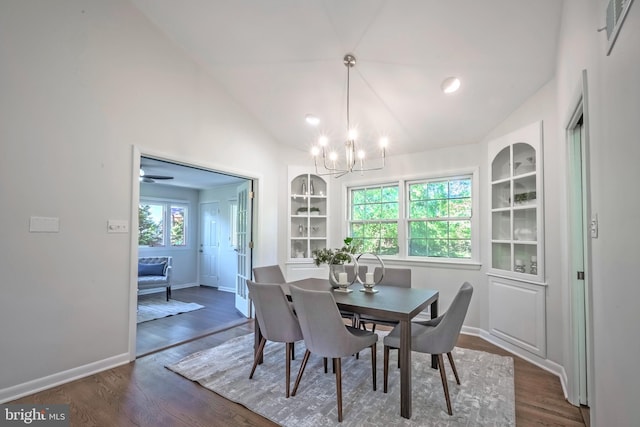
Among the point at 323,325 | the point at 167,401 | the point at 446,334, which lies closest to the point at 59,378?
the point at 167,401

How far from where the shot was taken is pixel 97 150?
2.77 metres

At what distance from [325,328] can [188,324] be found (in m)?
2.82

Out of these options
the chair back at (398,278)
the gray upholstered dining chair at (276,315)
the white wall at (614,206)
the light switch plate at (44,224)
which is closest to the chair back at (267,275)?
the gray upholstered dining chair at (276,315)

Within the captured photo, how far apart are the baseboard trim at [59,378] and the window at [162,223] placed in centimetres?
392

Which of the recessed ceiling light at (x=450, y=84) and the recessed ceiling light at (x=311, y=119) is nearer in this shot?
the recessed ceiling light at (x=450, y=84)

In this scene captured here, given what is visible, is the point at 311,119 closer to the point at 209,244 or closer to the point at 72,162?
the point at 72,162

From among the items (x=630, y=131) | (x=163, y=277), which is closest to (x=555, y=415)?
(x=630, y=131)

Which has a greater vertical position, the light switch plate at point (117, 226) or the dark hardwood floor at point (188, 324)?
the light switch plate at point (117, 226)

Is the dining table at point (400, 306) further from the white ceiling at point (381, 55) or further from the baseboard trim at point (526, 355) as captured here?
the white ceiling at point (381, 55)

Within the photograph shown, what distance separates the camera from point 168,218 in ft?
22.3

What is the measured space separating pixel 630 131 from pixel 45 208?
3.62m

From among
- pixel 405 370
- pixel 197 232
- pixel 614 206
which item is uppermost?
pixel 614 206

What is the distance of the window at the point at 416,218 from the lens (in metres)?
4.03

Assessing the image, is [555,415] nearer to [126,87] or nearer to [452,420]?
[452,420]
